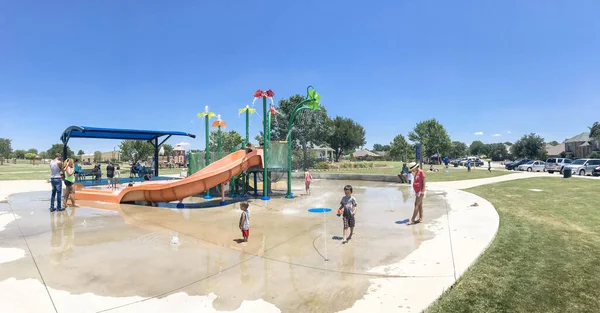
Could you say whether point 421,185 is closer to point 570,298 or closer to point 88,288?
point 570,298

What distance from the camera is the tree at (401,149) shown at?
76.1m

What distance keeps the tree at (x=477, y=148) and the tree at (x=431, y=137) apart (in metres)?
82.8

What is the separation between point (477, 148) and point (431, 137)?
91.6 m

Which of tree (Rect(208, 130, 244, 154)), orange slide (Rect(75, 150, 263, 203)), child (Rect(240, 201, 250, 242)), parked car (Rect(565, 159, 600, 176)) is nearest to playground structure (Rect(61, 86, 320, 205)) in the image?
orange slide (Rect(75, 150, 263, 203))

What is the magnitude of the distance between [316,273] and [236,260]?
1660 mm

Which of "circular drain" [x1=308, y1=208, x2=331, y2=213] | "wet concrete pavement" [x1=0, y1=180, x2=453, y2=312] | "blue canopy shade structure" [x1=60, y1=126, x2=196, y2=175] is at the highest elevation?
"blue canopy shade structure" [x1=60, y1=126, x2=196, y2=175]

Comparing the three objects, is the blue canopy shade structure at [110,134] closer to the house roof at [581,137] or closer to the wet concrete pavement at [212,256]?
the wet concrete pavement at [212,256]

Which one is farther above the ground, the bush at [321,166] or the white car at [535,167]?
the bush at [321,166]

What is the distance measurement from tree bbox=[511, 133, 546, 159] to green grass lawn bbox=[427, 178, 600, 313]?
265 feet

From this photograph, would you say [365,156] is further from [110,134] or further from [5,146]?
[5,146]

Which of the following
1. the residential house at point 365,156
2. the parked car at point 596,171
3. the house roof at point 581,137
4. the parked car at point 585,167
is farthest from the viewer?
the residential house at point 365,156

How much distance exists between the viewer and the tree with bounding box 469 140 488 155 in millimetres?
147788

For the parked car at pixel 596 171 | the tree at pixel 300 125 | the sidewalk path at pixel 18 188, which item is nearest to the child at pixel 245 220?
the sidewalk path at pixel 18 188

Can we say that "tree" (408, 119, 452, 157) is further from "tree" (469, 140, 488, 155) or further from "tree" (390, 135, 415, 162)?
"tree" (469, 140, 488, 155)
